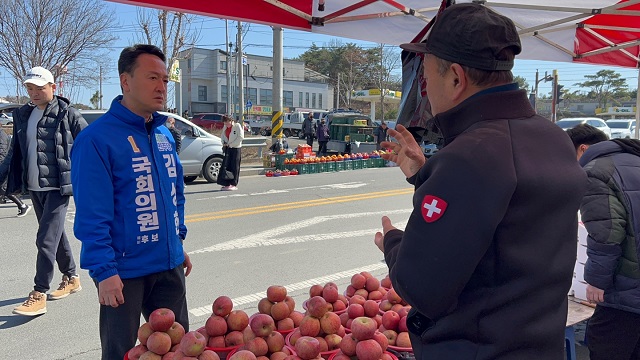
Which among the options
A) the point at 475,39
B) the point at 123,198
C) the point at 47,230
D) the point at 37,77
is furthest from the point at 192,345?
the point at 37,77

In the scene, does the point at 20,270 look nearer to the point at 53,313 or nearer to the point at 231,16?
the point at 53,313

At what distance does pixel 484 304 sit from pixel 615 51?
5420 millimetres

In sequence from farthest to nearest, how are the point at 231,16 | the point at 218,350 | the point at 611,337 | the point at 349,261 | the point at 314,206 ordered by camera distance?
the point at 314,206, the point at 349,261, the point at 231,16, the point at 611,337, the point at 218,350

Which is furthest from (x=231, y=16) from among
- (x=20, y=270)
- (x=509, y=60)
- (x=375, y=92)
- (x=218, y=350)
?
(x=375, y=92)

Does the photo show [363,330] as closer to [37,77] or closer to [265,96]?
[37,77]

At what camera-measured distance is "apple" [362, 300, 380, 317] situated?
2.90m

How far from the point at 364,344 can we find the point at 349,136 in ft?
63.3

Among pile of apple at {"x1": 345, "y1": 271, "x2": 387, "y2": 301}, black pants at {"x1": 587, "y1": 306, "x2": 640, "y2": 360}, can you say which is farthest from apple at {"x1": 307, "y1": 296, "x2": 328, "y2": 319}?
black pants at {"x1": 587, "y1": 306, "x2": 640, "y2": 360}

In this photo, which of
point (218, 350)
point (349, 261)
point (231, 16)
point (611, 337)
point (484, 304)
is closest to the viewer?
point (484, 304)

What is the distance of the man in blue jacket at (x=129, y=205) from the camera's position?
241 cm

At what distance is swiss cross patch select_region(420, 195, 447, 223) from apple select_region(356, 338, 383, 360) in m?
1.20

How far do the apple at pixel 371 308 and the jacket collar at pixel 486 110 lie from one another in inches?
66.4

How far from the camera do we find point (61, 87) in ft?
82.3

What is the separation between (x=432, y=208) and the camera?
1307mm
